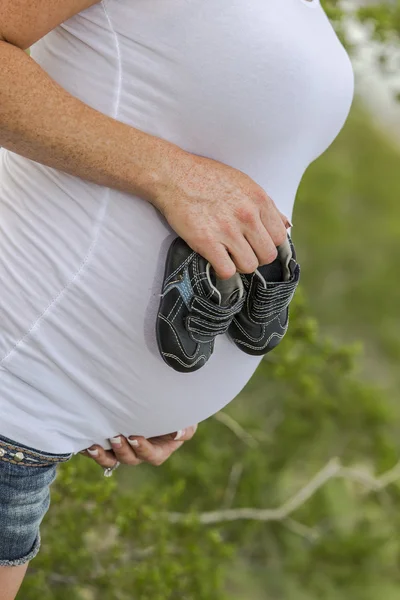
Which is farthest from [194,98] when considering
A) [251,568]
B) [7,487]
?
[251,568]

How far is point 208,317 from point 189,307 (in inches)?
1.1

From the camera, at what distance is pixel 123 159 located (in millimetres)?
795

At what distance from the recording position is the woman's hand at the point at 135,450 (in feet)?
3.37

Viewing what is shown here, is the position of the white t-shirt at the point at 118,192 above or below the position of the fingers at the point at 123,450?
above

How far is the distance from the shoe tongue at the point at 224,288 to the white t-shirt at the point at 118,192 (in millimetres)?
57

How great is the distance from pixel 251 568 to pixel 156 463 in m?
1.61

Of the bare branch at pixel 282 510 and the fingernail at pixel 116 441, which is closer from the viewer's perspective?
the fingernail at pixel 116 441

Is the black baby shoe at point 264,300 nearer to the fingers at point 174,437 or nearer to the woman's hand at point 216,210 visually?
the woman's hand at point 216,210

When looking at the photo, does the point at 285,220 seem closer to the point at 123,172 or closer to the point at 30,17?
the point at 123,172

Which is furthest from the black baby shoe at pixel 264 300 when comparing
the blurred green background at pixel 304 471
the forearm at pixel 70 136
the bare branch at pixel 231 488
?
the bare branch at pixel 231 488

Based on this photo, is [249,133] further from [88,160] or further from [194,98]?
[88,160]

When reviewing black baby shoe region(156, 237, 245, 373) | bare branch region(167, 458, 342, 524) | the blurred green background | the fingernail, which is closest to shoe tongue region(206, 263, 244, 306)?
black baby shoe region(156, 237, 245, 373)

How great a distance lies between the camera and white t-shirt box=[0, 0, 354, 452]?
0.80 m

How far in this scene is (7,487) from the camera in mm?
897
